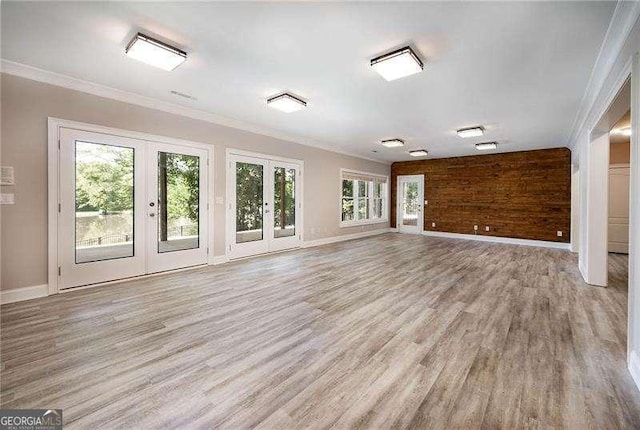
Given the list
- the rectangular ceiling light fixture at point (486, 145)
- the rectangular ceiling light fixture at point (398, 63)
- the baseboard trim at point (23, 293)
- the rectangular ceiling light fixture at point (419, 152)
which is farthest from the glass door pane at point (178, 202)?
the rectangular ceiling light fixture at point (486, 145)

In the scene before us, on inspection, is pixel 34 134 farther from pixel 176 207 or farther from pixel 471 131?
pixel 471 131

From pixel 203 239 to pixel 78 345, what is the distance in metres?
2.73

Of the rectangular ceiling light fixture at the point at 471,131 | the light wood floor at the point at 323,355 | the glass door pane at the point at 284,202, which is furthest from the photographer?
the glass door pane at the point at 284,202

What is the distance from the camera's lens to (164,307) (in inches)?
118

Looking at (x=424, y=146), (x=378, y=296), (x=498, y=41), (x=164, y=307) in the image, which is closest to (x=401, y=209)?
(x=424, y=146)

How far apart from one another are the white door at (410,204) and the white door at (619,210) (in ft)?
15.0

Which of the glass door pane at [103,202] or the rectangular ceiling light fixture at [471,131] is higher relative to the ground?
the rectangular ceiling light fixture at [471,131]

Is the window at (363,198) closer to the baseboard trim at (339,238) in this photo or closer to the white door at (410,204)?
the baseboard trim at (339,238)

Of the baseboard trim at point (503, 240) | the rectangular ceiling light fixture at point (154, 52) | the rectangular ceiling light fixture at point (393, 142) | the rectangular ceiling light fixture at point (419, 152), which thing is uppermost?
the rectangular ceiling light fixture at point (419, 152)

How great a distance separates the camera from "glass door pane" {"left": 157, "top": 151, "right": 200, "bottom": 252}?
4340 millimetres

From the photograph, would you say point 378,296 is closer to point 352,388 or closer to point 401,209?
point 352,388

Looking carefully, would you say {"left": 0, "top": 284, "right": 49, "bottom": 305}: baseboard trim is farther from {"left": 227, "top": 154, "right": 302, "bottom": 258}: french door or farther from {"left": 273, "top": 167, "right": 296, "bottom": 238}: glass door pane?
{"left": 273, "top": 167, "right": 296, "bottom": 238}: glass door pane

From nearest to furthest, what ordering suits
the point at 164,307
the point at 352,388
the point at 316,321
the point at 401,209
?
the point at 352,388 < the point at 316,321 < the point at 164,307 < the point at 401,209

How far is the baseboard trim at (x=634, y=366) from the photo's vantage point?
1.80 meters
